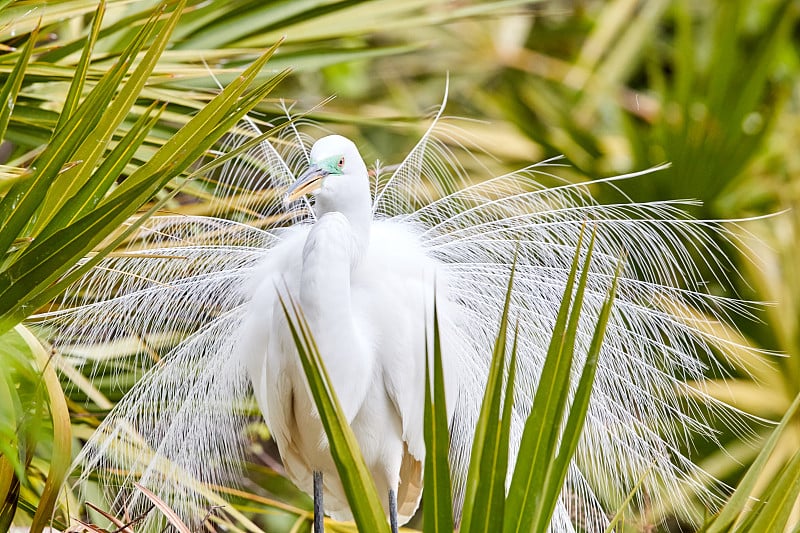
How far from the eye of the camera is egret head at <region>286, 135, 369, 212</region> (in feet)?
5.43

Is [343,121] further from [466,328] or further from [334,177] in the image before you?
[466,328]

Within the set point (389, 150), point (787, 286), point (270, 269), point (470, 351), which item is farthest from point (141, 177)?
point (389, 150)

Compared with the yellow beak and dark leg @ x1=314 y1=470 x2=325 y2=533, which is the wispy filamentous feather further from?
the yellow beak

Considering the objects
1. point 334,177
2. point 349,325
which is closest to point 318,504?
point 349,325

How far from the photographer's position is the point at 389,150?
471 centimetres

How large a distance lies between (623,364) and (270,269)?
65cm

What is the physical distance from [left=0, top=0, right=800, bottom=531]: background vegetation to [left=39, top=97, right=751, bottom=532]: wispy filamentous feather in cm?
8

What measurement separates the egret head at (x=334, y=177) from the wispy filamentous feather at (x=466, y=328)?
26cm

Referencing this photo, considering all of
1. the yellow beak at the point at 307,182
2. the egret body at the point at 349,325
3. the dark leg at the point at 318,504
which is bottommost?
the dark leg at the point at 318,504

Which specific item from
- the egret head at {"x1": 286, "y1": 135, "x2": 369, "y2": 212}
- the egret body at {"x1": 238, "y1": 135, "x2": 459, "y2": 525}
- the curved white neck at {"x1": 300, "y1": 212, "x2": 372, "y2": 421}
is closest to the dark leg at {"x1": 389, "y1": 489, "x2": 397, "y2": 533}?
the egret body at {"x1": 238, "y1": 135, "x2": 459, "y2": 525}

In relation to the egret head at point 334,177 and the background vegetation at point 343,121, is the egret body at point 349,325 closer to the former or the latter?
the egret head at point 334,177

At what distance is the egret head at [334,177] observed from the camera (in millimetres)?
1656

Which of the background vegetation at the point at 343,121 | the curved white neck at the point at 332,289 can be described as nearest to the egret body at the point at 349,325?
the curved white neck at the point at 332,289

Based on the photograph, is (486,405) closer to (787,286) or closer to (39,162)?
(39,162)
